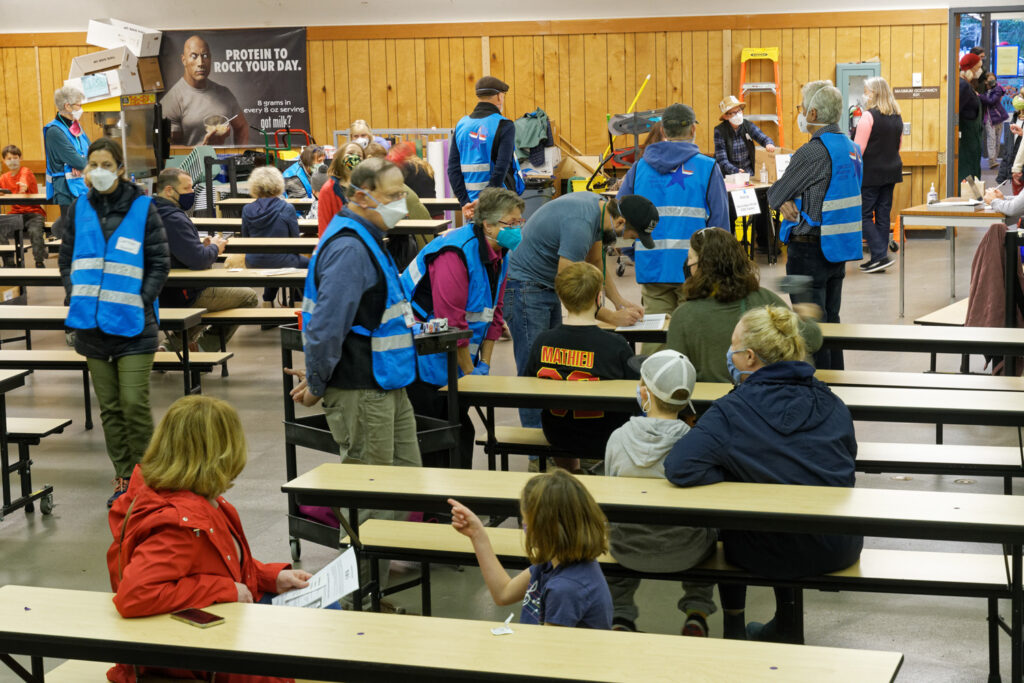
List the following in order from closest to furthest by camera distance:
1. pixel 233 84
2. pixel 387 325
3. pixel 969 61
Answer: pixel 387 325, pixel 969 61, pixel 233 84

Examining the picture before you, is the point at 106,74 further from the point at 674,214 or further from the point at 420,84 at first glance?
the point at 674,214

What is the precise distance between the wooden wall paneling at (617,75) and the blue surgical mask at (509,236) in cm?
1026

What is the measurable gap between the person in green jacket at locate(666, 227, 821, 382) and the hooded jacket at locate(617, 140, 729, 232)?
1471mm

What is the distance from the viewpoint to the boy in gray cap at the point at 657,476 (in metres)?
3.43

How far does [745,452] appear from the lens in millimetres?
3361

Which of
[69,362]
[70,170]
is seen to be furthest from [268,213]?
[70,170]

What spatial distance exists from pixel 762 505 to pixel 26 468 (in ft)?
11.7

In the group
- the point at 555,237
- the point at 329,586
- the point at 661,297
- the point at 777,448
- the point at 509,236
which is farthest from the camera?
the point at 661,297

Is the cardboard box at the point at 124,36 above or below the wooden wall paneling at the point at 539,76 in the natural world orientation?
above

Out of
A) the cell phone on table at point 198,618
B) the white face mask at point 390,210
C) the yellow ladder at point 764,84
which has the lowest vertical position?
the cell phone on table at point 198,618

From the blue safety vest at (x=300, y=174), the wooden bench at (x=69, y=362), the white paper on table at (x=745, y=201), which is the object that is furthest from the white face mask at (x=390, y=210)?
the blue safety vest at (x=300, y=174)

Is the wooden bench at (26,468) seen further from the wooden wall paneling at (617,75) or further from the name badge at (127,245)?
the wooden wall paneling at (617,75)

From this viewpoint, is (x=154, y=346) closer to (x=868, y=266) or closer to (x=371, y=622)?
(x=371, y=622)

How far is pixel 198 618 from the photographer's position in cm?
265
